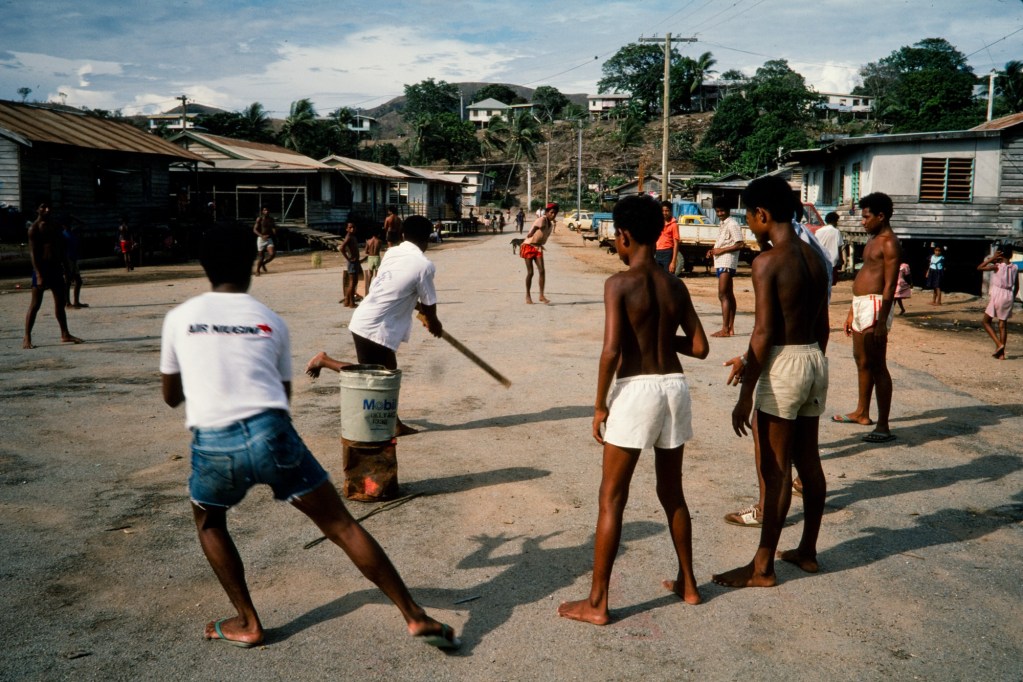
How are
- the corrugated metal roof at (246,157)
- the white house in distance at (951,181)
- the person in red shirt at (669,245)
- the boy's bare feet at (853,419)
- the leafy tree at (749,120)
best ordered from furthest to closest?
the leafy tree at (749,120) < the corrugated metal roof at (246,157) < the white house in distance at (951,181) < the person in red shirt at (669,245) < the boy's bare feet at (853,419)

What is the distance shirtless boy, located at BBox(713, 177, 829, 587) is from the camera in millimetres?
4121

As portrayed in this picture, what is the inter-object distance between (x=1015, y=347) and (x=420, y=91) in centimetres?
12674

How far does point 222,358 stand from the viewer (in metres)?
3.16

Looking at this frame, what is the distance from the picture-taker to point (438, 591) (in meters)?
4.11

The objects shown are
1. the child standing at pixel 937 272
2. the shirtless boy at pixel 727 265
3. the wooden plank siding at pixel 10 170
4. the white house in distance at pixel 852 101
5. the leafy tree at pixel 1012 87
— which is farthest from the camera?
the white house in distance at pixel 852 101

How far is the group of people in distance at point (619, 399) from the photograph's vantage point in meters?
3.18

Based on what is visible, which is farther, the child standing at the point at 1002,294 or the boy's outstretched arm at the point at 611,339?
the child standing at the point at 1002,294

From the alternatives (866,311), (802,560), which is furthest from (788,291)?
(866,311)

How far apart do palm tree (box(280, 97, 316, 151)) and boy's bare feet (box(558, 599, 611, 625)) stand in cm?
7051

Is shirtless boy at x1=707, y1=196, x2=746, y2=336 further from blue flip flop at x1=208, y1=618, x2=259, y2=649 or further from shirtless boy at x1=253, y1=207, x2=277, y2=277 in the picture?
shirtless boy at x1=253, y1=207, x2=277, y2=277

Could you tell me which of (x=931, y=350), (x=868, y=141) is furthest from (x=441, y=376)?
(x=868, y=141)

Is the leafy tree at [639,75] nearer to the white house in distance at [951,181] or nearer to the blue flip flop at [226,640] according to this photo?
the white house in distance at [951,181]

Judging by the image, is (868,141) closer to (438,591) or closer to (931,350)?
(931,350)

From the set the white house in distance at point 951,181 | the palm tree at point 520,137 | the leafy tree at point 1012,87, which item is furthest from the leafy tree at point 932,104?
the white house in distance at point 951,181
